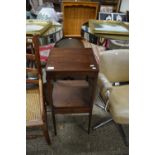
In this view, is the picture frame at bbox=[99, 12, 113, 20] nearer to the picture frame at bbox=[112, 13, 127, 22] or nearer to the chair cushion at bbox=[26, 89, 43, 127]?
the picture frame at bbox=[112, 13, 127, 22]

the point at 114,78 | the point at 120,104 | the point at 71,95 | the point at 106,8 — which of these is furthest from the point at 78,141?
the point at 106,8

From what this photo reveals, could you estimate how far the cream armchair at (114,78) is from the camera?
4.39ft

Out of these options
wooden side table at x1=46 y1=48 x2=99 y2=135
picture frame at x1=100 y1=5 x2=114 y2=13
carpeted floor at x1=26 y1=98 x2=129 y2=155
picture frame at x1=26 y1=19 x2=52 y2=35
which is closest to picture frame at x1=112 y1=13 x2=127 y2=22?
picture frame at x1=100 y1=5 x2=114 y2=13

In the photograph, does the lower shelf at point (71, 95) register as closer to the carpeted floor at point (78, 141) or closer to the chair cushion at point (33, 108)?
the chair cushion at point (33, 108)

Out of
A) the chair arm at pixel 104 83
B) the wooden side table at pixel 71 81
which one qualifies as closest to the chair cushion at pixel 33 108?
the wooden side table at pixel 71 81

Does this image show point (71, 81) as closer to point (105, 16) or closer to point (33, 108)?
point (33, 108)

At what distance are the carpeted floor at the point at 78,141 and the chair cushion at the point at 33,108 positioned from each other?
1.30 feet

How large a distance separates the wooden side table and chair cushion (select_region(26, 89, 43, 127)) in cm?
11

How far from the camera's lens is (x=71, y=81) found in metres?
1.69

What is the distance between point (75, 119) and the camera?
1.70m
